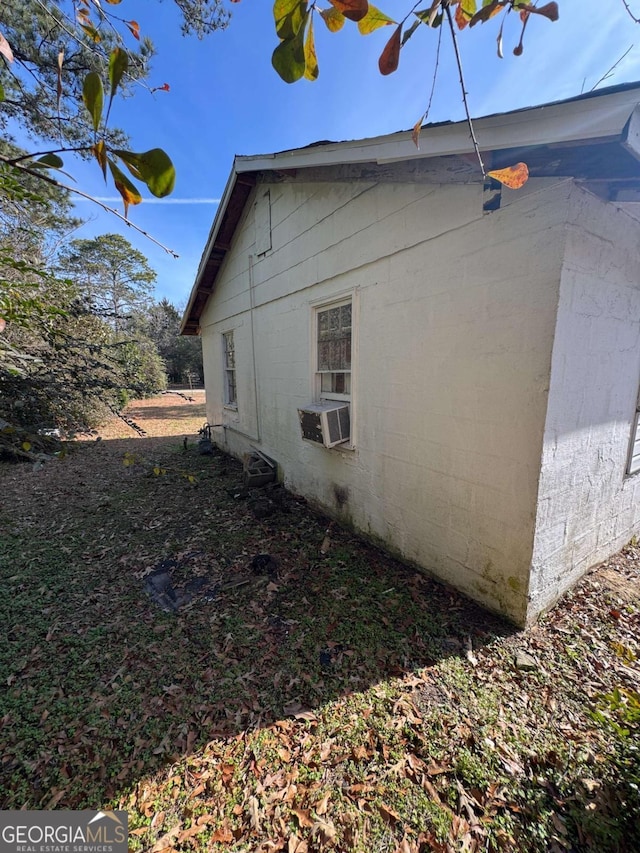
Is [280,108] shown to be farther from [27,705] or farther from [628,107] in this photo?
[27,705]

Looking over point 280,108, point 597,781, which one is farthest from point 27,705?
point 280,108

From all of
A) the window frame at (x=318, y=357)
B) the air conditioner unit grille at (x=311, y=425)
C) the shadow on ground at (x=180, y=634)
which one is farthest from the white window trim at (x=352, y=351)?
the shadow on ground at (x=180, y=634)

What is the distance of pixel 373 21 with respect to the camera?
3.42 feet

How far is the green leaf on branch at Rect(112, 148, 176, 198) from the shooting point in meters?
0.84

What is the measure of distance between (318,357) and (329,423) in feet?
3.78

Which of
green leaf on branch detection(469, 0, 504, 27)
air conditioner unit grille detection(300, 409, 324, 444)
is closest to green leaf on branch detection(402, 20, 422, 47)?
green leaf on branch detection(469, 0, 504, 27)

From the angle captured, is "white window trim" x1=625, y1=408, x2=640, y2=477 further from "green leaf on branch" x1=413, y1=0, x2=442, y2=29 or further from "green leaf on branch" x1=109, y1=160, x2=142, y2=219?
"green leaf on branch" x1=109, y1=160, x2=142, y2=219

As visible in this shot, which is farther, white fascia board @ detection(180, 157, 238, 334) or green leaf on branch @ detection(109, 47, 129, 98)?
white fascia board @ detection(180, 157, 238, 334)

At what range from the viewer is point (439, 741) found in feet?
6.45

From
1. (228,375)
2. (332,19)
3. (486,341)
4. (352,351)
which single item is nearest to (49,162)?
(332,19)

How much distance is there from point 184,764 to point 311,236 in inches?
206

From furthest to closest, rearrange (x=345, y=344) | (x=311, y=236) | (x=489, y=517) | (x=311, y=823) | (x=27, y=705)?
(x=311, y=236) < (x=345, y=344) < (x=489, y=517) < (x=27, y=705) < (x=311, y=823)

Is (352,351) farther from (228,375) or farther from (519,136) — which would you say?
(228,375)

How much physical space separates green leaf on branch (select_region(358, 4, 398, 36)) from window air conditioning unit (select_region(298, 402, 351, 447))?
3134 mm
